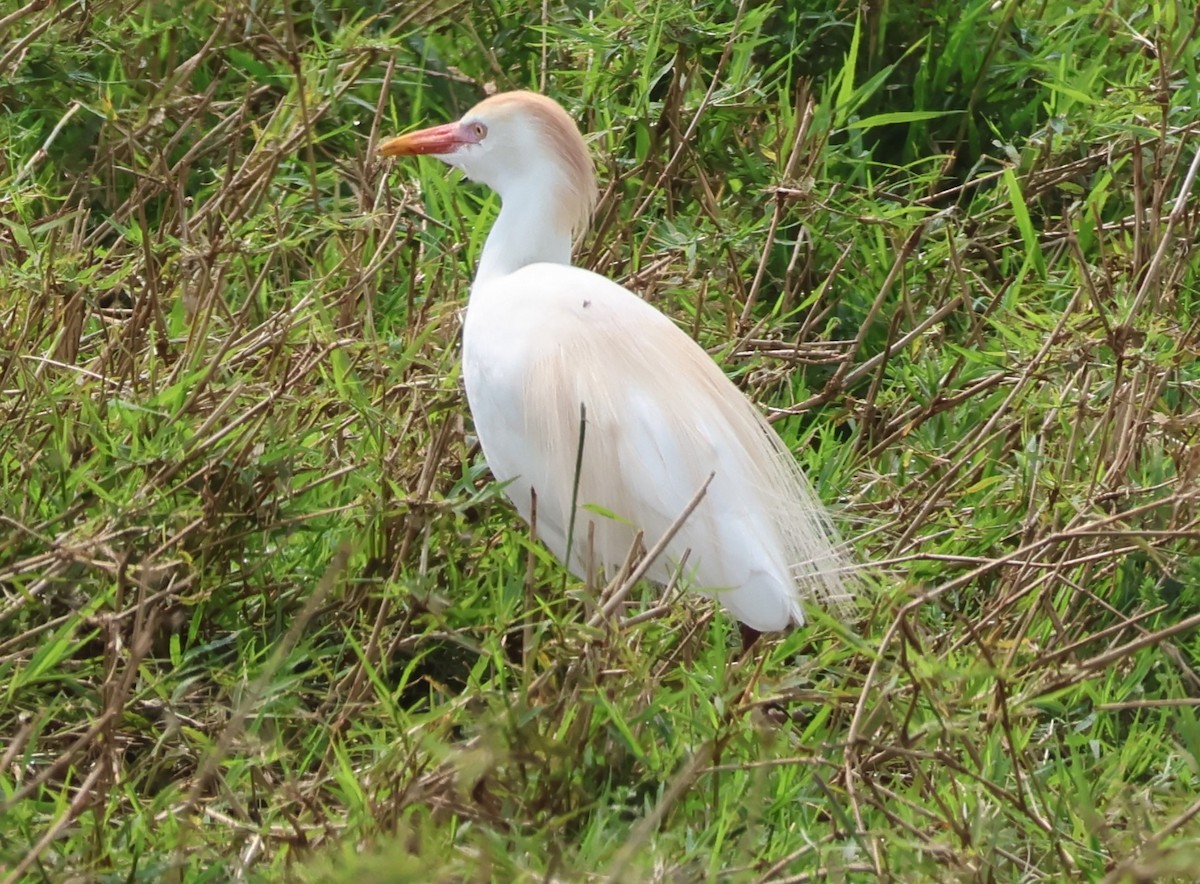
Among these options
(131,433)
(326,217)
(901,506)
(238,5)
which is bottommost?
(901,506)

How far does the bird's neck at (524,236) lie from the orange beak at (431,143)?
126 mm

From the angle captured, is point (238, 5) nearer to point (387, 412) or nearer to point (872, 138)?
point (387, 412)

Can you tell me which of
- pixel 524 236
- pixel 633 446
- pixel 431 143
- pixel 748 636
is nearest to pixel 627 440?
pixel 633 446

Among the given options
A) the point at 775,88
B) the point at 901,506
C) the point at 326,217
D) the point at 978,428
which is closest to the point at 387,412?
the point at 326,217

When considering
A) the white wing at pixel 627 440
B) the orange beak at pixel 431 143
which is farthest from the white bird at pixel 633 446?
the orange beak at pixel 431 143

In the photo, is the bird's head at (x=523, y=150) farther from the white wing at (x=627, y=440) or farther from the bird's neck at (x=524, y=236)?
the white wing at (x=627, y=440)

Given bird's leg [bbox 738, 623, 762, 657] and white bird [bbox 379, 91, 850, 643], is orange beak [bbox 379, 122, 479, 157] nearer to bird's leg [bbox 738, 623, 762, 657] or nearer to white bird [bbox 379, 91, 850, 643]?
white bird [bbox 379, 91, 850, 643]

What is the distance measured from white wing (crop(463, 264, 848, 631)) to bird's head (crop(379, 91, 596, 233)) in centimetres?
17

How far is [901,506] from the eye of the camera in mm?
2594

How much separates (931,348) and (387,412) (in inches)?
41.3

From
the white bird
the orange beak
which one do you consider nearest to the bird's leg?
the white bird

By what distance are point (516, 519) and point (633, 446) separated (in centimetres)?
32

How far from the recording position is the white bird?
225 centimetres

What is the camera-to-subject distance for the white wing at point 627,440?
89.5 inches
